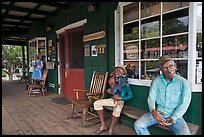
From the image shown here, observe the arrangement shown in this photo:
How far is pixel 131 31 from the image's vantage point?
2.99m

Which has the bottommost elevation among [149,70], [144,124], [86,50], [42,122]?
[42,122]

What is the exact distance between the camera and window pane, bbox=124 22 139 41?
2905 millimetres

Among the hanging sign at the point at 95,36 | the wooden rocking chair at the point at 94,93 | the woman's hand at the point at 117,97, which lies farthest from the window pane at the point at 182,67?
the hanging sign at the point at 95,36

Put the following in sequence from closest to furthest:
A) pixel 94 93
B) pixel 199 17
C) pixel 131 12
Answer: pixel 199 17 → pixel 131 12 → pixel 94 93

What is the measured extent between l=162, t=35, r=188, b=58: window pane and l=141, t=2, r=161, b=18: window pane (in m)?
0.47

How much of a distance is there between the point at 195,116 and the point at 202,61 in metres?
0.68

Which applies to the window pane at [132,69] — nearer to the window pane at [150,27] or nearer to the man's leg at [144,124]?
the window pane at [150,27]

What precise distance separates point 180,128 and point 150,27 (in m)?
1.53

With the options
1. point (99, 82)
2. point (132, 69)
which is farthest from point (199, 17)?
point (99, 82)

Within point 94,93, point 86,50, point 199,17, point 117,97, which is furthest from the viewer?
point 86,50

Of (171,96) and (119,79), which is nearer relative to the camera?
(171,96)

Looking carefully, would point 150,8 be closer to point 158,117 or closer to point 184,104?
point 184,104

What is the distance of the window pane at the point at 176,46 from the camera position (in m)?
2.25

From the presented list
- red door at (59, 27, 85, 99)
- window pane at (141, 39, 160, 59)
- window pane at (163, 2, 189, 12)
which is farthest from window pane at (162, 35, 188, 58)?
red door at (59, 27, 85, 99)
